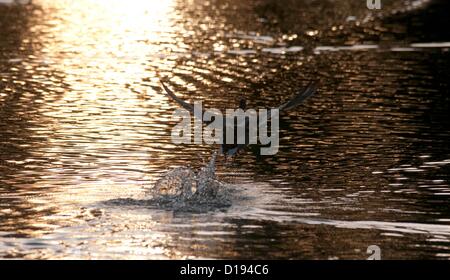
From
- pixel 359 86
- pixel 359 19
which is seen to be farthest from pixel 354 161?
pixel 359 19

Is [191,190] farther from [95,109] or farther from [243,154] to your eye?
[95,109]

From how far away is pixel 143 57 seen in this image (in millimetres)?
40531

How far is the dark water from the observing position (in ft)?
67.1

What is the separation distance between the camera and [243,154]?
26594mm

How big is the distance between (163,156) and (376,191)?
4608 mm

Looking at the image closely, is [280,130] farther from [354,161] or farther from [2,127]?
[2,127]

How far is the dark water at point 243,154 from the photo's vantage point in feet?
67.1

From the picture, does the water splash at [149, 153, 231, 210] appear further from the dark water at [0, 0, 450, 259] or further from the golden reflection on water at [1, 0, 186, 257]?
the golden reflection on water at [1, 0, 186, 257]

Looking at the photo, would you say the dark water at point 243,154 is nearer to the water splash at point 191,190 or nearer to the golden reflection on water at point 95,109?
the golden reflection on water at point 95,109

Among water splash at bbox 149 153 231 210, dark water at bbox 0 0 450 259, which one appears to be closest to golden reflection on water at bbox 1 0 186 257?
dark water at bbox 0 0 450 259

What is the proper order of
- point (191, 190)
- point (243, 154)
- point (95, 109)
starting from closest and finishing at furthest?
point (191, 190) < point (243, 154) < point (95, 109)

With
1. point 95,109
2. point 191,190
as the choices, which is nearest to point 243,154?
point 191,190

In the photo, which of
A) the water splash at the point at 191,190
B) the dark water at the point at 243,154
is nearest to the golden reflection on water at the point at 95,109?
the dark water at the point at 243,154
